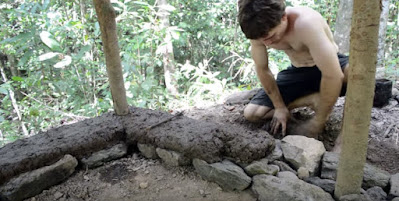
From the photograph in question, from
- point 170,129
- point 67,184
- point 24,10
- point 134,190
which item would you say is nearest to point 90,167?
point 67,184

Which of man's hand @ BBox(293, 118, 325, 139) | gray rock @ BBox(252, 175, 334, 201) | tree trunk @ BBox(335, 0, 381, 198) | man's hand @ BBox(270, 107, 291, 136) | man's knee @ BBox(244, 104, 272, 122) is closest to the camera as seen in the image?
tree trunk @ BBox(335, 0, 381, 198)

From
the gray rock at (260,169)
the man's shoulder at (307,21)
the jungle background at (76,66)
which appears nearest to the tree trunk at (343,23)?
the jungle background at (76,66)

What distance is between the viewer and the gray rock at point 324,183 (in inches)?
59.4

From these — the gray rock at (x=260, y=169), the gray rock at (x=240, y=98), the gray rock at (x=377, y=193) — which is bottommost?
the gray rock at (x=377, y=193)

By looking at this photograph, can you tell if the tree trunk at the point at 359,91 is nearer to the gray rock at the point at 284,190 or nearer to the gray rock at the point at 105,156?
the gray rock at the point at 284,190

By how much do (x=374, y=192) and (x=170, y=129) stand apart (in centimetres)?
122

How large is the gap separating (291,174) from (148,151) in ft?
3.12

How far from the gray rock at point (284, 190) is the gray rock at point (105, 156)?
96cm

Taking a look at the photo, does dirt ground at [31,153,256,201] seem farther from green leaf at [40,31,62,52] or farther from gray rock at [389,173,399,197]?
green leaf at [40,31,62,52]

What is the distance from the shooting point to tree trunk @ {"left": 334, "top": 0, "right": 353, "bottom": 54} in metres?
4.51

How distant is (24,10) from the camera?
276 centimetres

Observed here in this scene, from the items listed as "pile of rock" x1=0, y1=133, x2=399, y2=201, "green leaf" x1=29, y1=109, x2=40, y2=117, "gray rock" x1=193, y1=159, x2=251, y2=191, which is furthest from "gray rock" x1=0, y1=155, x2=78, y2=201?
"green leaf" x1=29, y1=109, x2=40, y2=117

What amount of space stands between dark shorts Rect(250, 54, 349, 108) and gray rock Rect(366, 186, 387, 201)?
1.06m

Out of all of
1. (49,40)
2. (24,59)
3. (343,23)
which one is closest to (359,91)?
(49,40)
